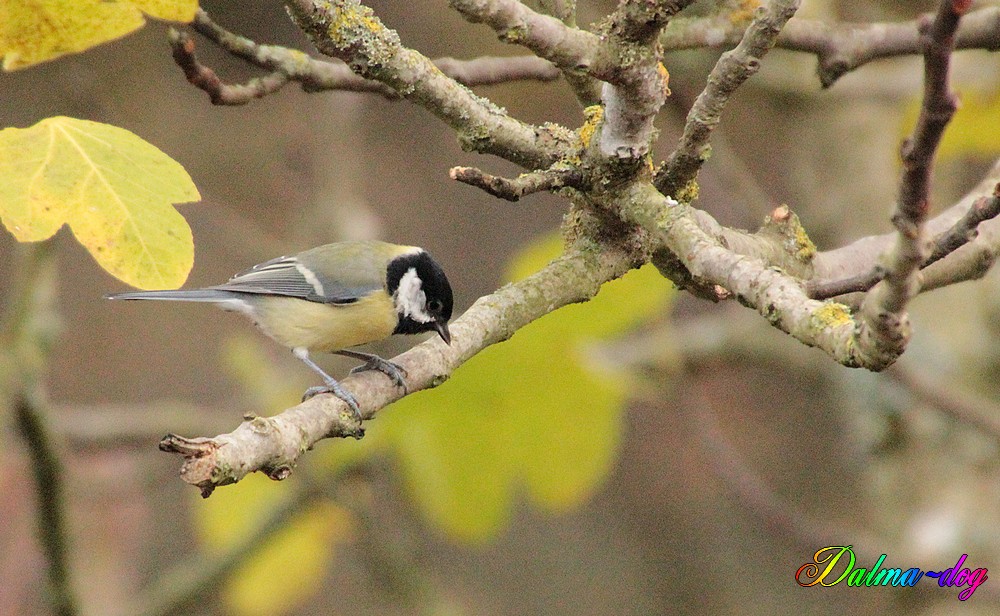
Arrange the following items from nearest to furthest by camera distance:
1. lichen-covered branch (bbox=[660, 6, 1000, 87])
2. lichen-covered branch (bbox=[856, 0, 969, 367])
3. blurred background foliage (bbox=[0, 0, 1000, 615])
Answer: lichen-covered branch (bbox=[856, 0, 969, 367]) < lichen-covered branch (bbox=[660, 6, 1000, 87]) < blurred background foliage (bbox=[0, 0, 1000, 615])

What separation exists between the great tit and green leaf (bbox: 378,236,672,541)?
24cm

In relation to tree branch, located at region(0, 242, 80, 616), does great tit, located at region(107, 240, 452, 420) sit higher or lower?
higher

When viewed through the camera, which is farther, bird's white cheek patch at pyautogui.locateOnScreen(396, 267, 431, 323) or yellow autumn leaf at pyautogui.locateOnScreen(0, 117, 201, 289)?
bird's white cheek patch at pyautogui.locateOnScreen(396, 267, 431, 323)

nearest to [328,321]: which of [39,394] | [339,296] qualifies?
[339,296]

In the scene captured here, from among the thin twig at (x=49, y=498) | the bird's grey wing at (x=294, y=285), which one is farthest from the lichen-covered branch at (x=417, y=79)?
the thin twig at (x=49, y=498)

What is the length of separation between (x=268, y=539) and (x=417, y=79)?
96.9 inches

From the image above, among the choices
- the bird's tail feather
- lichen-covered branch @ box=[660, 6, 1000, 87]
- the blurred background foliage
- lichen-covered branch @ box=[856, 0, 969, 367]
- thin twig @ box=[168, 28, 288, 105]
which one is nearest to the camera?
lichen-covered branch @ box=[856, 0, 969, 367]

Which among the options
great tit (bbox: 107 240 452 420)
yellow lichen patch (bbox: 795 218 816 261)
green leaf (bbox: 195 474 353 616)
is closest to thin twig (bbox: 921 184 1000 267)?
yellow lichen patch (bbox: 795 218 816 261)

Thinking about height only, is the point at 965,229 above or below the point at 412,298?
above

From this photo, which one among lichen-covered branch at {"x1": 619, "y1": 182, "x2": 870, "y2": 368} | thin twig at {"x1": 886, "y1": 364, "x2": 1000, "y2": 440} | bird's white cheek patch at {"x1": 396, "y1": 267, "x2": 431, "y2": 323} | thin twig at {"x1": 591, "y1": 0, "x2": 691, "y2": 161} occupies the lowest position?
bird's white cheek patch at {"x1": 396, "y1": 267, "x2": 431, "y2": 323}

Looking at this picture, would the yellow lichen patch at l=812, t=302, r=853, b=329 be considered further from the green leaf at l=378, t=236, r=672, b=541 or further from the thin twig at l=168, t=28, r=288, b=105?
the green leaf at l=378, t=236, r=672, b=541

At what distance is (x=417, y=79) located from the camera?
1535mm

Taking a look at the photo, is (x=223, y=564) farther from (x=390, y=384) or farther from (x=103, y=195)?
(x=103, y=195)

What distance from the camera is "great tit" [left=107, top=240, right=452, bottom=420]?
281 centimetres
